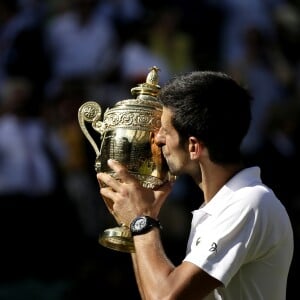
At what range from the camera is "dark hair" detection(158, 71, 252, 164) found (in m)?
3.72

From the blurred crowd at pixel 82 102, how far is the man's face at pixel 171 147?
11.2 feet

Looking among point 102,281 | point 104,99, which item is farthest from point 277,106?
point 102,281

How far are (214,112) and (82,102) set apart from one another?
528 centimetres

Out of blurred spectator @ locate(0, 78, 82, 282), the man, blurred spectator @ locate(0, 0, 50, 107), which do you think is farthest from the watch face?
blurred spectator @ locate(0, 0, 50, 107)

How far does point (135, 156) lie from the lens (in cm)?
406

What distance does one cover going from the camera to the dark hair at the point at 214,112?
3.72 meters

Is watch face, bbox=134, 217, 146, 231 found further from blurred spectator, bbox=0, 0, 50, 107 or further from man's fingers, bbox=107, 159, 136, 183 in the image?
blurred spectator, bbox=0, 0, 50, 107

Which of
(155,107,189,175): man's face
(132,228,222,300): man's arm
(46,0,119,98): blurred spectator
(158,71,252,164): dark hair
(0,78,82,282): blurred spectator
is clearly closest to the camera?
(132,228,222,300): man's arm

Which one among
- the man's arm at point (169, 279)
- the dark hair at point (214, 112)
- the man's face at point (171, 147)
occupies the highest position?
the dark hair at point (214, 112)

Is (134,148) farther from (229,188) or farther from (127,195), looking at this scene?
(229,188)

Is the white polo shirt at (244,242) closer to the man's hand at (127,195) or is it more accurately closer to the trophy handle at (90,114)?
the man's hand at (127,195)

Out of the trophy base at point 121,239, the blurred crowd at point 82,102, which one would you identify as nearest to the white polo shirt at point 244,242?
the trophy base at point 121,239

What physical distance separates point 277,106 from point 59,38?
6.52 feet

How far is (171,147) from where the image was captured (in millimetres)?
3867
